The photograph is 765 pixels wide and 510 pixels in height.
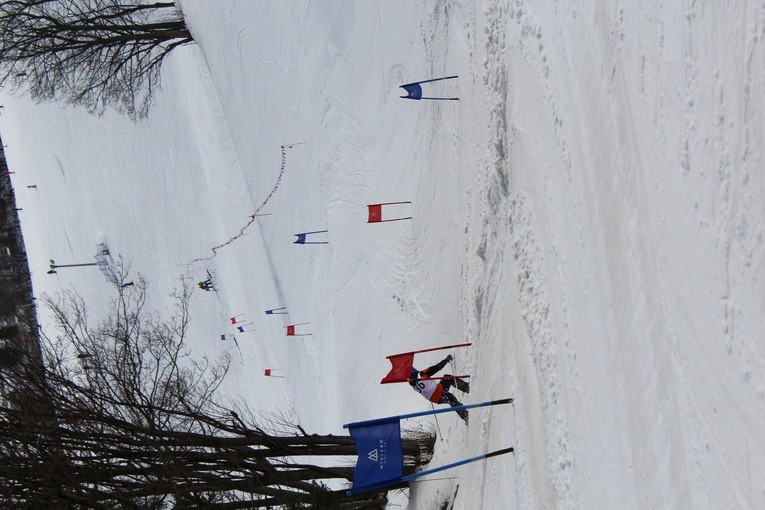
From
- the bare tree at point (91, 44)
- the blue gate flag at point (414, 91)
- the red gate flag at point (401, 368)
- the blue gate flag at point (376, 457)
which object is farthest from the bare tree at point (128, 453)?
the bare tree at point (91, 44)

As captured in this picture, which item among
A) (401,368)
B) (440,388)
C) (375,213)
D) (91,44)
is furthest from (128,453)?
(91,44)

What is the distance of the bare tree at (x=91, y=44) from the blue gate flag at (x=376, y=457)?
1334 cm

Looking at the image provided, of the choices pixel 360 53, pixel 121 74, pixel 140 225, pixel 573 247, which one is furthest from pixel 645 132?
pixel 140 225

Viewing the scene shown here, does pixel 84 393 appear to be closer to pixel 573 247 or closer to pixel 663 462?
pixel 573 247

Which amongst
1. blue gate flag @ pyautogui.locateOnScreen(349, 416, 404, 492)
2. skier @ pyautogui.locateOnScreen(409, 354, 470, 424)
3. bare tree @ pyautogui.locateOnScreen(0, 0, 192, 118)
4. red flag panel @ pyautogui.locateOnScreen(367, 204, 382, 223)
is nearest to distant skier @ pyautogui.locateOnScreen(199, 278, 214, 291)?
bare tree @ pyautogui.locateOnScreen(0, 0, 192, 118)

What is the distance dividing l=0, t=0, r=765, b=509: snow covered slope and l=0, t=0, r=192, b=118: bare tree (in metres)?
0.94

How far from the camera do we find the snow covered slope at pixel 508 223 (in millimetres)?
4480

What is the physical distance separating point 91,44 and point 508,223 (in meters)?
13.3

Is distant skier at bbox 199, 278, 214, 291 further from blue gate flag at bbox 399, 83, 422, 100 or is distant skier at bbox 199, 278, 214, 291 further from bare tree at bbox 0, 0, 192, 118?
blue gate flag at bbox 399, 83, 422, 100

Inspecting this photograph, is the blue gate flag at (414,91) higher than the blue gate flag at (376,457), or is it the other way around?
the blue gate flag at (414,91)

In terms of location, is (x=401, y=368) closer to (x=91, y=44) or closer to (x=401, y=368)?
(x=401, y=368)

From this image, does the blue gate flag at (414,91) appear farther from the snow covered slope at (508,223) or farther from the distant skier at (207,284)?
the distant skier at (207,284)

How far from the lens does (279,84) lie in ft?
52.4

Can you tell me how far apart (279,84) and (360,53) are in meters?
3.30
